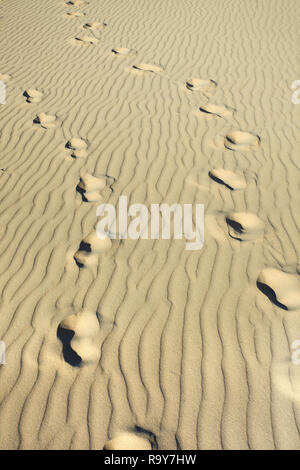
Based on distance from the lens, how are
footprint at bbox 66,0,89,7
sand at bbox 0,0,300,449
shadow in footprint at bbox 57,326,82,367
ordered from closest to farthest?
→ sand at bbox 0,0,300,449
shadow in footprint at bbox 57,326,82,367
footprint at bbox 66,0,89,7

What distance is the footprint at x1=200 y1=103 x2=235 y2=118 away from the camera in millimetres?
5455

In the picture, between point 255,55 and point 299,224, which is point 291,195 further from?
point 255,55

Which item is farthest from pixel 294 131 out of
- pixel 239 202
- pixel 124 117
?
pixel 124 117

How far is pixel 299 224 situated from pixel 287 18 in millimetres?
8193

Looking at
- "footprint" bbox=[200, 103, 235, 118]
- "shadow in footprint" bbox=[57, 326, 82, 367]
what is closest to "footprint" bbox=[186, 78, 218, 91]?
"footprint" bbox=[200, 103, 235, 118]

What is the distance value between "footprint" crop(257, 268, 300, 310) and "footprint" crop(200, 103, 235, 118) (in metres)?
3.22

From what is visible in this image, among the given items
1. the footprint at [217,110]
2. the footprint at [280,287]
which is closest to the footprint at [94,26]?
the footprint at [217,110]

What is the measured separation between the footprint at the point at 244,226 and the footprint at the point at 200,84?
343 cm

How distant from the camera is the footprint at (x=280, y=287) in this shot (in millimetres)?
2882

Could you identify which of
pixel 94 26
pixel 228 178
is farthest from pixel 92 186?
A: pixel 94 26

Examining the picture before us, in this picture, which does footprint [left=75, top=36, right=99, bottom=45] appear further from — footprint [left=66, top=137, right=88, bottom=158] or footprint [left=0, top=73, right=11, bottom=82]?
footprint [left=66, top=137, right=88, bottom=158]

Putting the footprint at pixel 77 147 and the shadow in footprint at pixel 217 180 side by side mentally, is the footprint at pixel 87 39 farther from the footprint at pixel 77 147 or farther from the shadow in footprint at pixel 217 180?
the shadow in footprint at pixel 217 180
